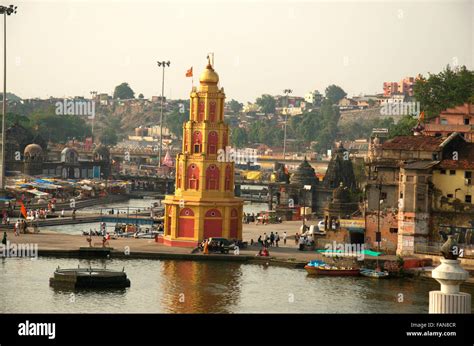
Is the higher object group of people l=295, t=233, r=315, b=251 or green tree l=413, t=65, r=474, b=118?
green tree l=413, t=65, r=474, b=118

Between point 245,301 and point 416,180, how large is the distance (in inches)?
778

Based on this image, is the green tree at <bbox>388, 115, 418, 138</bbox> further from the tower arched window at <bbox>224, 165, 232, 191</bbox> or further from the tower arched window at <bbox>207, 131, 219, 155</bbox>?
the tower arched window at <bbox>207, 131, 219, 155</bbox>

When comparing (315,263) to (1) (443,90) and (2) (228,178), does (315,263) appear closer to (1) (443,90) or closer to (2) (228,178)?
(2) (228,178)

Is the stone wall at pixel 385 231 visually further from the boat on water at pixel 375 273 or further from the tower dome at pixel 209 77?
the tower dome at pixel 209 77

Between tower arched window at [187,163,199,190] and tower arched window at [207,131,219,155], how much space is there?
141cm

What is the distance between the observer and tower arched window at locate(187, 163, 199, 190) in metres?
73.0

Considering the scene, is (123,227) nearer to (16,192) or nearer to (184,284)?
(184,284)

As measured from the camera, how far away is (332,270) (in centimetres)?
6050

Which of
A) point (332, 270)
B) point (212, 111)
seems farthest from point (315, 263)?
point (212, 111)

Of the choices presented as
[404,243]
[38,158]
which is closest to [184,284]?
[404,243]

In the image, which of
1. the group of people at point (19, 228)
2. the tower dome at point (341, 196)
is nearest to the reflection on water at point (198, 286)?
the group of people at point (19, 228)

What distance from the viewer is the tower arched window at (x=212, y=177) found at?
7300 centimetres

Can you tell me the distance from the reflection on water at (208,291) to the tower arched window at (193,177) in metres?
9.07
